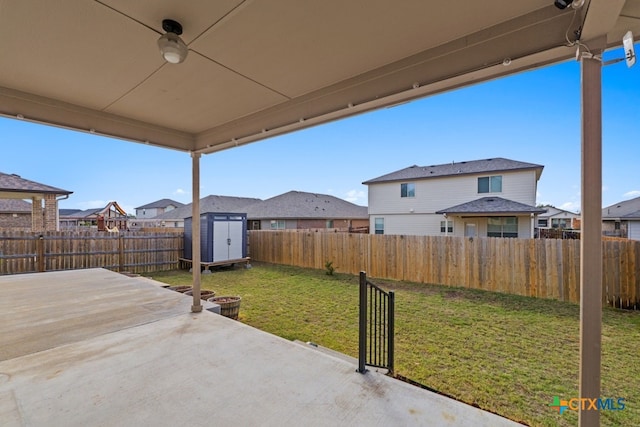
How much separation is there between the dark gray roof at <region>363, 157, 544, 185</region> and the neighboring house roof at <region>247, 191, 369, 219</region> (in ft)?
23.5

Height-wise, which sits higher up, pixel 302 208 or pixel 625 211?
pixel 302 208

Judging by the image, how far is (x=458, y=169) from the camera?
49.9ft

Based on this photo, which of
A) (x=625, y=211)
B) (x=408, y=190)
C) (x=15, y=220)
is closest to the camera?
(x=408, y=190)

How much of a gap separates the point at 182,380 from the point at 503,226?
14384 millimetres

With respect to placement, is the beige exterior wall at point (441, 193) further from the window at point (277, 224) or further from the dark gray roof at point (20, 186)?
the dark gray roof at point (20, 186)

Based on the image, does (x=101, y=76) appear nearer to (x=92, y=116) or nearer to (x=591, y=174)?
(x=92, y=116)

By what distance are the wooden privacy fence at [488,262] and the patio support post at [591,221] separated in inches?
222

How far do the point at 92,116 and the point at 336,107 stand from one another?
285 cm

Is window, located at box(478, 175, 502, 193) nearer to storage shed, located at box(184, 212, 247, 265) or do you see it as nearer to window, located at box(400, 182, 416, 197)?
window, located at box(400, 182, 416, 197)

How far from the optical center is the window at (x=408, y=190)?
1605cm

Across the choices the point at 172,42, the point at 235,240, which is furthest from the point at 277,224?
the point at 172,42

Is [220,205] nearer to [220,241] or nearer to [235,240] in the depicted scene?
[235,240]

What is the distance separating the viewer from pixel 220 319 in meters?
3.65

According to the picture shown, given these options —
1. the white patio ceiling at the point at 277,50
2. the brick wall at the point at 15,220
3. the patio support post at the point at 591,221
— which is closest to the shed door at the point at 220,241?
the white patio ceiling at the point at 277,50
